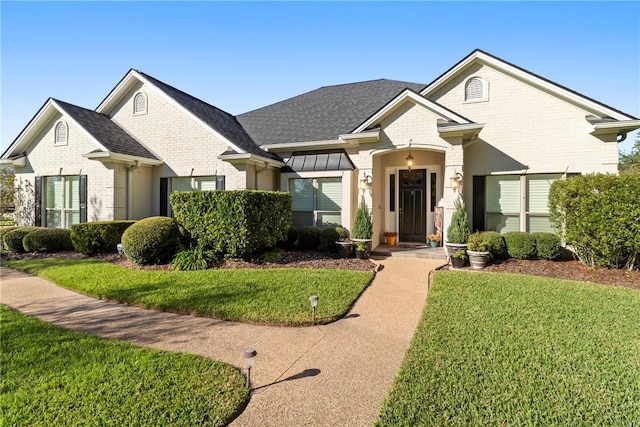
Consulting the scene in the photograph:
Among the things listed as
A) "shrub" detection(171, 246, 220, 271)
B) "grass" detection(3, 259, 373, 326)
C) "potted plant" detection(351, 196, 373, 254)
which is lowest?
"grass" detection(3, 259, 373, 326)

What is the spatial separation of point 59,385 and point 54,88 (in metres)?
14.3

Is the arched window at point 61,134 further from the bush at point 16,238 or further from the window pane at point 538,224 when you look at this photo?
the window pane at point 538,224

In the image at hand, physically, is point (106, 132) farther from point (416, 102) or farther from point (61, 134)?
point (416, 102)

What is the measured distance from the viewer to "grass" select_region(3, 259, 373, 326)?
18.0 ft

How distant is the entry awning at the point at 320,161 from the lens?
11656 mm

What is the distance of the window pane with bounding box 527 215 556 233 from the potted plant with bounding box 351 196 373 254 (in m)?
5.25

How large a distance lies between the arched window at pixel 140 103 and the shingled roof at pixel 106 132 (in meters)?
1.13

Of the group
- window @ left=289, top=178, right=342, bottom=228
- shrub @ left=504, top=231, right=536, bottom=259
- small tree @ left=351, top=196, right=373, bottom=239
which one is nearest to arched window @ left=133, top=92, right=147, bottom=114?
window @ left=289, top=178, right=342, bottom=228

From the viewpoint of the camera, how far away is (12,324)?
4.96 m

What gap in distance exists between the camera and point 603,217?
25.5ft

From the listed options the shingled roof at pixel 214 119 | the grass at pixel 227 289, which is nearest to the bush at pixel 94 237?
the grass at pixel 227 289

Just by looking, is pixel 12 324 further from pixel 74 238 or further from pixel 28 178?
pixel 28 178

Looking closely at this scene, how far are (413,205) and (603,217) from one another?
19.0 ft

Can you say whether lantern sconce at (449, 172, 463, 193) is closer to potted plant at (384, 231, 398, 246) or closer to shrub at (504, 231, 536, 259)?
shrub at (504, 231, 536, 259)
